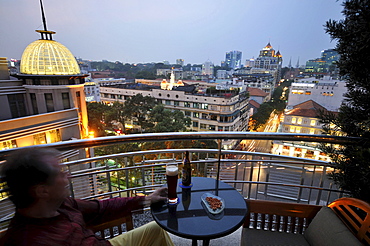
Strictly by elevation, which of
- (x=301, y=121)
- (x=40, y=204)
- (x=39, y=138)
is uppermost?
(x=40, y=204)

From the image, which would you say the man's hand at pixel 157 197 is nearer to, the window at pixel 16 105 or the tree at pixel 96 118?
the window at pixel 16 105

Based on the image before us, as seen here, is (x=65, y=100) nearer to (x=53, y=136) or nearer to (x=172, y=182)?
(x=53, y=136)

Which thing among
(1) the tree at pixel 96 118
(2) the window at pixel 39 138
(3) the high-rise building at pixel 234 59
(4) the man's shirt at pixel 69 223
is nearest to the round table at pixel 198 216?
(4) the man's shirt at pixel 69 223

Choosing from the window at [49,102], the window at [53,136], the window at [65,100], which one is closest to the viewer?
the window at [53,136]

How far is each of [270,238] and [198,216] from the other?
695 mm

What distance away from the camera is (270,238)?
149cm

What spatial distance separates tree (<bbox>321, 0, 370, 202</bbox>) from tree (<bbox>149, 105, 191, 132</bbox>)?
1530 centimetres

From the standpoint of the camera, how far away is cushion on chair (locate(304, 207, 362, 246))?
1172 mm

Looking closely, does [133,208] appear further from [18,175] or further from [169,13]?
[169,13]

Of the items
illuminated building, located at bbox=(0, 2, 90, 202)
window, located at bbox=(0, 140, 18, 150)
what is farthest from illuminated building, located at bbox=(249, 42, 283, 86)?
window, located at bbox=(0, 140, 18, 150)

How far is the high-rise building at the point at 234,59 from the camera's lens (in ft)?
595

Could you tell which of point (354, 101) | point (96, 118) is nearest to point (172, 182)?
point (354, 101)

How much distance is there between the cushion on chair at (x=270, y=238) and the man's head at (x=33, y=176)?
4.40ft

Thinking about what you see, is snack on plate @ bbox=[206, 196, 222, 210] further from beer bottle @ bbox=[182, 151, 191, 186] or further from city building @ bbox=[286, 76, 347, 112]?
city building @ bbox=[286, 76, 347, 112]
